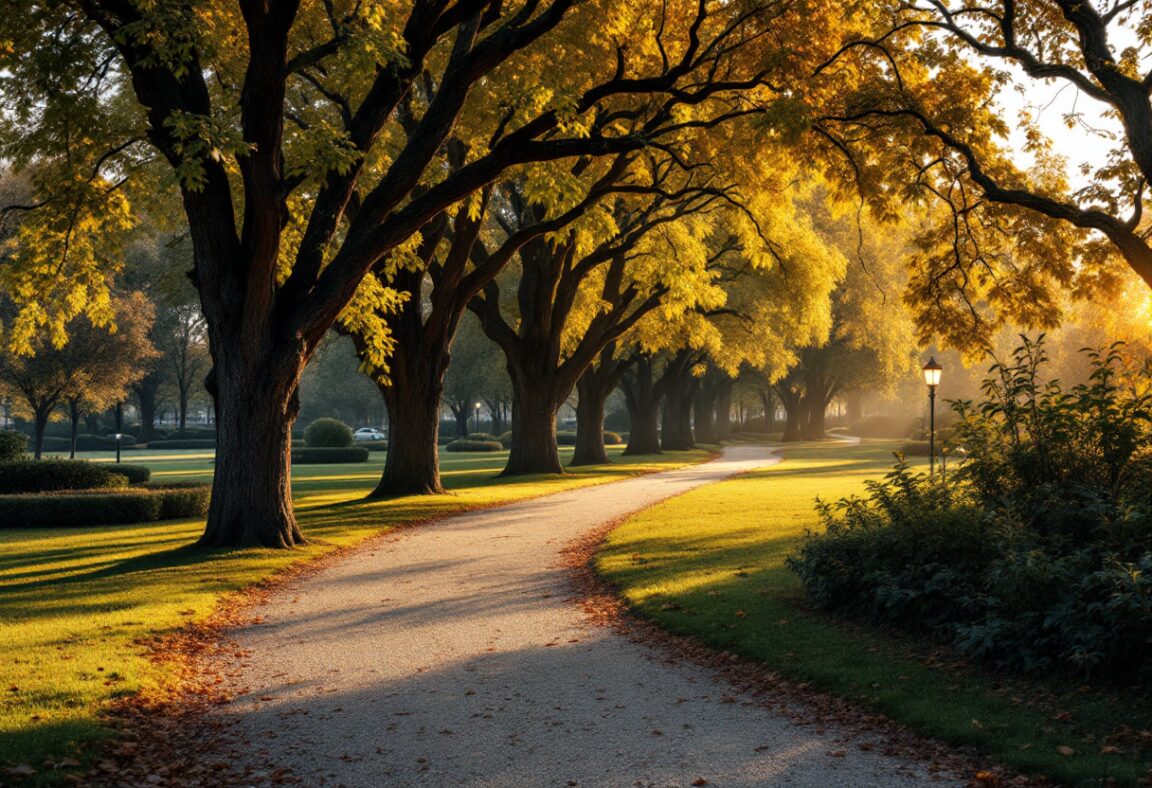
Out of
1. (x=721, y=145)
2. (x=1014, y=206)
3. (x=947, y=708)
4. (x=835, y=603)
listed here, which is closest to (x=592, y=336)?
(x=721, y=145)

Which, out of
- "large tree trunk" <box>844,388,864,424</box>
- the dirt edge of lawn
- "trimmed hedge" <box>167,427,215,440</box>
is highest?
"large tree trunk" <box>844,388,864,424</box>

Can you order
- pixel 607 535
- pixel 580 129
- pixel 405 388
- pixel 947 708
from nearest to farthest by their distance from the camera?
pixel 947 708, pixel 580 129, pixel 607 535, pixel 405 388

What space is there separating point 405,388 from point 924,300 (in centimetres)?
1143

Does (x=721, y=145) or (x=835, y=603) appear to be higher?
(x=721, y=145)

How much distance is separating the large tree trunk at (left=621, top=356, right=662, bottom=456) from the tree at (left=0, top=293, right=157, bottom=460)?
2233 centimetres

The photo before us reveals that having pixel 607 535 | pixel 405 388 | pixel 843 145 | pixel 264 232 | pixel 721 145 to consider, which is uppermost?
pixel 721 145

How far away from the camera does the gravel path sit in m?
5.19

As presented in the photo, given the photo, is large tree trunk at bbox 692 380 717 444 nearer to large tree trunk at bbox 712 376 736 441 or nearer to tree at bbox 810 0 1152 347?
large tree trunk at bbox 712 376 736 441

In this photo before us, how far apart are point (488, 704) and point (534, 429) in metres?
23.8

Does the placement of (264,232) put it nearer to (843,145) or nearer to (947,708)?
(843,145)

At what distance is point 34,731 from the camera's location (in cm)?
575

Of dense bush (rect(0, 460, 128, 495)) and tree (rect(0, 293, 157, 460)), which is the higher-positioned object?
tree (rect(0, 293, 157, 460))

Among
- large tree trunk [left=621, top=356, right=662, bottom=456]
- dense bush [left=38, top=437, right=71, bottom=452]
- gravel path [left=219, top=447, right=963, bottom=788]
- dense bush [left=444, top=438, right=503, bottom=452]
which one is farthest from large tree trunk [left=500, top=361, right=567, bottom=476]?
dense bush [left=38, top=437, right=71, bottom=452]

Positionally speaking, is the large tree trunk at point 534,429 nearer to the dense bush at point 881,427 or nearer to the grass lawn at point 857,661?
the grass lawn at point 857,661
